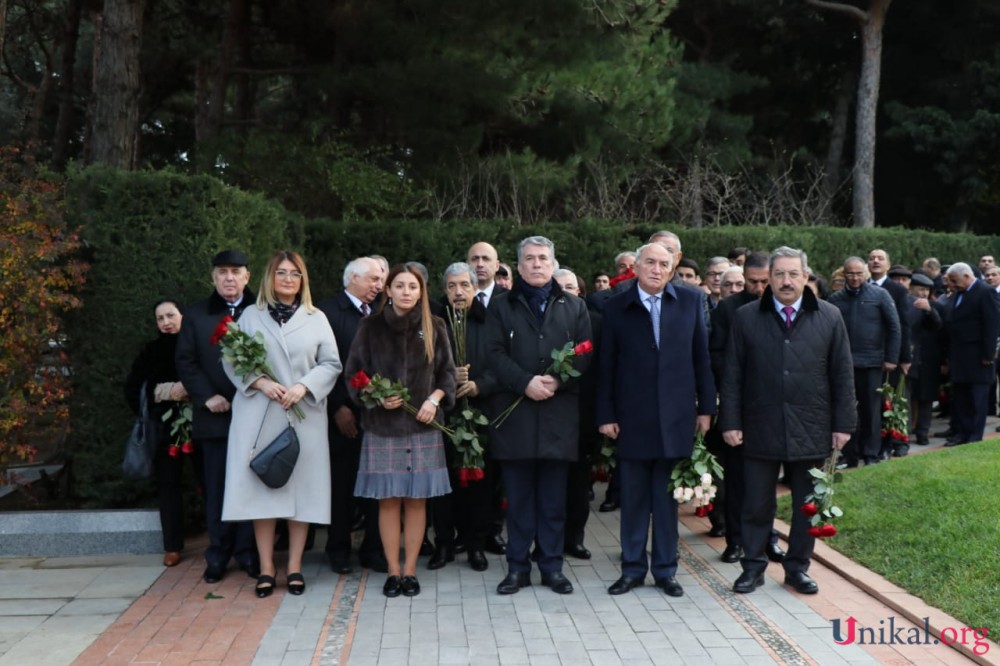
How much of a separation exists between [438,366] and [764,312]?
81.3 inches

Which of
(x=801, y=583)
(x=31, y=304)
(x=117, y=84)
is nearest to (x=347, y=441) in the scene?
(x=31, y=304)

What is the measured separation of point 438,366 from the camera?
657cm

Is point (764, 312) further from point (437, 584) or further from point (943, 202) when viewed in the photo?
point (943, 202)

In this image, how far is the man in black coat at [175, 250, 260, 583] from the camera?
6.85m

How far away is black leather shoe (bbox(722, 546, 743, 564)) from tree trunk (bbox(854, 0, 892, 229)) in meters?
20.1

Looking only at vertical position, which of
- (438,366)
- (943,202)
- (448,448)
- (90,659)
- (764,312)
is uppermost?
(943,202)

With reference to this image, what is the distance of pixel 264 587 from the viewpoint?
6.44 metres

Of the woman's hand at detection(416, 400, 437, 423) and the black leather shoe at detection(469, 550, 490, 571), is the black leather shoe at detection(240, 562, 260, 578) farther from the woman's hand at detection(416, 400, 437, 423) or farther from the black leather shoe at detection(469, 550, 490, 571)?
the woman's hand at detection(416, 400, 437, 423)

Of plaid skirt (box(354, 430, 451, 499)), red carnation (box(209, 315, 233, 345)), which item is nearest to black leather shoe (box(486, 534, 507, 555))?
plaid skirt (box(354, 430, 451, 499))

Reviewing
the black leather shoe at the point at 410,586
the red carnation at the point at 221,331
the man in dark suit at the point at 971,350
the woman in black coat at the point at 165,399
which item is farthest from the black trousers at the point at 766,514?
the man in dark suit at the point at 971,350

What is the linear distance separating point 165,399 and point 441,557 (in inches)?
85.8

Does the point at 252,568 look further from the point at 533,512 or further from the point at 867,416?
the point at 867,416

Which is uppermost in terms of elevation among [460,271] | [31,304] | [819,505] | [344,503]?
[460,271]

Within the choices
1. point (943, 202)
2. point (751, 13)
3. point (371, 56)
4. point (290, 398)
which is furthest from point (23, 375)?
point (943, 202)
